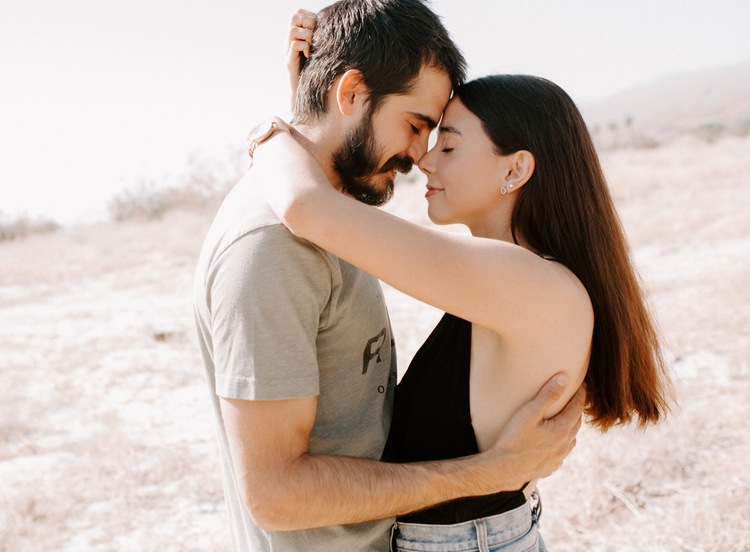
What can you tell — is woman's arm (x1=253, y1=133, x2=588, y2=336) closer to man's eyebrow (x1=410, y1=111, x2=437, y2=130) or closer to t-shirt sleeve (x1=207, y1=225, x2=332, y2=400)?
t-shirt sleeve (x1=207, y1=225, x2=332, y2=400)

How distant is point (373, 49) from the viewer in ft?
6.32

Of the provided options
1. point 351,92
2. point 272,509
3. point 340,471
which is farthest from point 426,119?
point 272,509

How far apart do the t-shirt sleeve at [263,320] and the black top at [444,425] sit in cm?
41

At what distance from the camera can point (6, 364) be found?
7121mm

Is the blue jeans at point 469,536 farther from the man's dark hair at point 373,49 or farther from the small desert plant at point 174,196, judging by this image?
the small desert plant at point 174,196

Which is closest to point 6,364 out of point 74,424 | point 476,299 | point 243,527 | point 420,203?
point 74,424

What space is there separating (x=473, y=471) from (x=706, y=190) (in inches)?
540

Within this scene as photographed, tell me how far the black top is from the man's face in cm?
54

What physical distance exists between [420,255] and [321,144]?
58cm

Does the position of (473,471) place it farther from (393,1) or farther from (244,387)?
(393,1)

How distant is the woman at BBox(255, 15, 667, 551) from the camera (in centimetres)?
156

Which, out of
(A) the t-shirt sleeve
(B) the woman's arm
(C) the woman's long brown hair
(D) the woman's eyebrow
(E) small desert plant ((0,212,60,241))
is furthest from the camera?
(E) small desert plant ((0,212,60,241))

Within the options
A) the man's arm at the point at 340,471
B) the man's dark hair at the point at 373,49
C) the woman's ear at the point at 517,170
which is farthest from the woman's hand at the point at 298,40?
the man's arm at the point at 340,471

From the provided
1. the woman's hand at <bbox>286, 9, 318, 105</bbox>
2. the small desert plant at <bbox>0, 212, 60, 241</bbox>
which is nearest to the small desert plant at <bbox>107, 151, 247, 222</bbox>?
the small desert plant at <bbox>0, 212, 60, 241</bbox>
